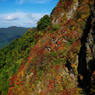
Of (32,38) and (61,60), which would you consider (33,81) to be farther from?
(32,38)

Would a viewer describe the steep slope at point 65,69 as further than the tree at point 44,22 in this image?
No

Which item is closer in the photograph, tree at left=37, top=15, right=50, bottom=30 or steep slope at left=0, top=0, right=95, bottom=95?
steep slope at left=0, top=0, right=95, bottom=95

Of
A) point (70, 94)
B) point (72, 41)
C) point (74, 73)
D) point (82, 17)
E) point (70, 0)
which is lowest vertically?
point (70, 94)

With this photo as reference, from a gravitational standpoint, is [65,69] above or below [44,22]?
below

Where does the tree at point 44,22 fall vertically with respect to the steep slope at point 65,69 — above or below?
above

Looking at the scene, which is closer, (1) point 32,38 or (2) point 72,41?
(2) point 72,41

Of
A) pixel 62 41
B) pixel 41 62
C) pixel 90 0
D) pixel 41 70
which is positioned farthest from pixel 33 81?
pixel 90 0

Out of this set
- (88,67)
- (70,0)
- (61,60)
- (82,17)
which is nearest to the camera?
(88,67)

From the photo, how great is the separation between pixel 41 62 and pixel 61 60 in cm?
405

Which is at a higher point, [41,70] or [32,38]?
[32,38]

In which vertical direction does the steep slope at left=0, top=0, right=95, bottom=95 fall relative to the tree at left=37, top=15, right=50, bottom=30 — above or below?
below

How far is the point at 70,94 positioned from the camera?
793 centimetres

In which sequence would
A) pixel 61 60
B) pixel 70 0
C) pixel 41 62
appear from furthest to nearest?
pixel 70 0
pixel 41 62
pixel 61 60

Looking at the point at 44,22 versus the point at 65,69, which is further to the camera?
the point at 44,22
